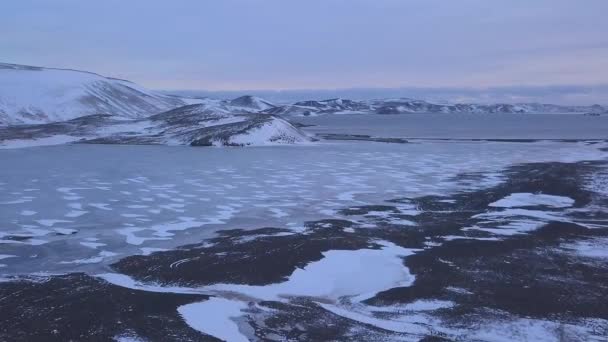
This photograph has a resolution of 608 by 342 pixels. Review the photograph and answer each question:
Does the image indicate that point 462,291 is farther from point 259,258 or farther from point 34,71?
point 34,71

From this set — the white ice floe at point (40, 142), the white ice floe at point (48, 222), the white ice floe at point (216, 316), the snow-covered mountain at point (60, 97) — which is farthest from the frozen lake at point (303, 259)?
the snow-covered mountain at point (60, 97)

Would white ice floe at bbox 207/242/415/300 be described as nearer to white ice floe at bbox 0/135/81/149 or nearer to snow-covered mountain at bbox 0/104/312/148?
snow-covered mountain at bbox 0/104/312/148

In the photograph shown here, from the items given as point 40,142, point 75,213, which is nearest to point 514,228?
point 75,213

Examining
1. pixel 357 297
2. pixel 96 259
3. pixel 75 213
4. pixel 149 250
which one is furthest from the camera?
pixel 75 213

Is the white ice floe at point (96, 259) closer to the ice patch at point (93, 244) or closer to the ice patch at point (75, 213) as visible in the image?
the ice patch at point (93, 244)

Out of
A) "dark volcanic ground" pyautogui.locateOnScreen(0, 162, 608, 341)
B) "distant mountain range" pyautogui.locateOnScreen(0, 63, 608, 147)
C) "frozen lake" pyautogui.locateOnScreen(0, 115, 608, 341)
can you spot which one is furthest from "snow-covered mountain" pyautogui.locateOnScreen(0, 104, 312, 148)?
"dark volcanic ground" pyautogui.locateOnScreen(0, 162, 608, 341)

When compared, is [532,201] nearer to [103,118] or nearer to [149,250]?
[149,250]

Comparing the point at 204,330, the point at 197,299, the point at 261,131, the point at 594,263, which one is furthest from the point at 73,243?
the point at 261,131
